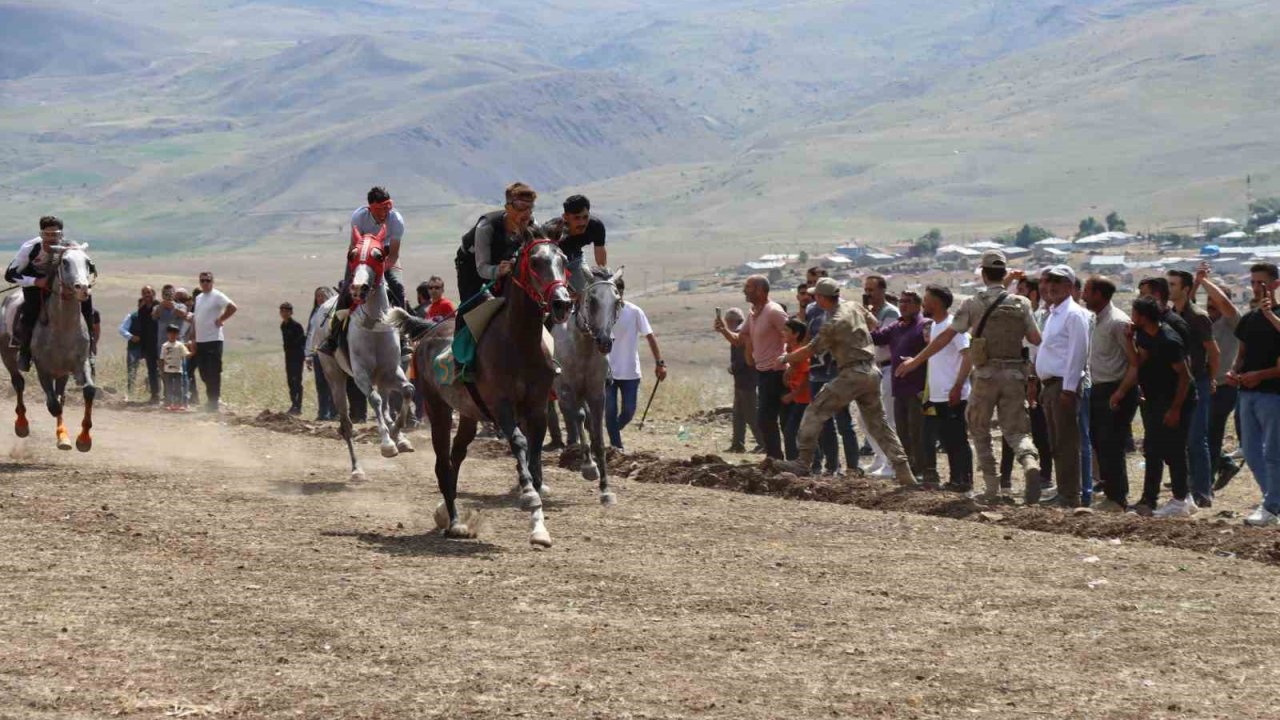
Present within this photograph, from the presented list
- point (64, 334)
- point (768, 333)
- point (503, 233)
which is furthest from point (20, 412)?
point (503, 233)

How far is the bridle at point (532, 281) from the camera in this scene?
13.5 meters

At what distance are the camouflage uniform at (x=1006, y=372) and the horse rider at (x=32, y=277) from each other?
9295mm

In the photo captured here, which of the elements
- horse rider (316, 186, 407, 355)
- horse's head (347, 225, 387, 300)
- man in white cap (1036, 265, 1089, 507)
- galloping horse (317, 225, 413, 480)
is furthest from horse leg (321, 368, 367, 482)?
man in white cap (1036, 265, 1089, 507)

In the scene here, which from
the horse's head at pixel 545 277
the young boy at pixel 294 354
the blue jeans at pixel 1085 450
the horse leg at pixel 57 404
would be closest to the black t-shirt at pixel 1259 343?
the blue jeans at pixel 1085 450

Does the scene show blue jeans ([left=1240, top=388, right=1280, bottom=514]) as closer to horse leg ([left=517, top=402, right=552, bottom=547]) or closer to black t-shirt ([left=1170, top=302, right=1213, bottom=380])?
black t-shirt ([left=1170, top=302, right=1213, bottom=380])

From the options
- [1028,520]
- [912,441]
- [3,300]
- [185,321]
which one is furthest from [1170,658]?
[185,321]

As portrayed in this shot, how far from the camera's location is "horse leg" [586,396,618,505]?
16.4m

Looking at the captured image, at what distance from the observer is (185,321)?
97.6 feet

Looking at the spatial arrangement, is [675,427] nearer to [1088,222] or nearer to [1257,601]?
[1257,601]

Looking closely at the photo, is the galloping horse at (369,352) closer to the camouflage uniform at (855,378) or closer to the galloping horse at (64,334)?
the galloping horse at (64,334)

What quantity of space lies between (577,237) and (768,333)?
5172 millimetres

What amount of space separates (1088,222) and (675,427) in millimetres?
151118

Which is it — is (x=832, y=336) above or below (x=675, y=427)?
above

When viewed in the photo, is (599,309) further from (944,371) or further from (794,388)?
(794,388)
